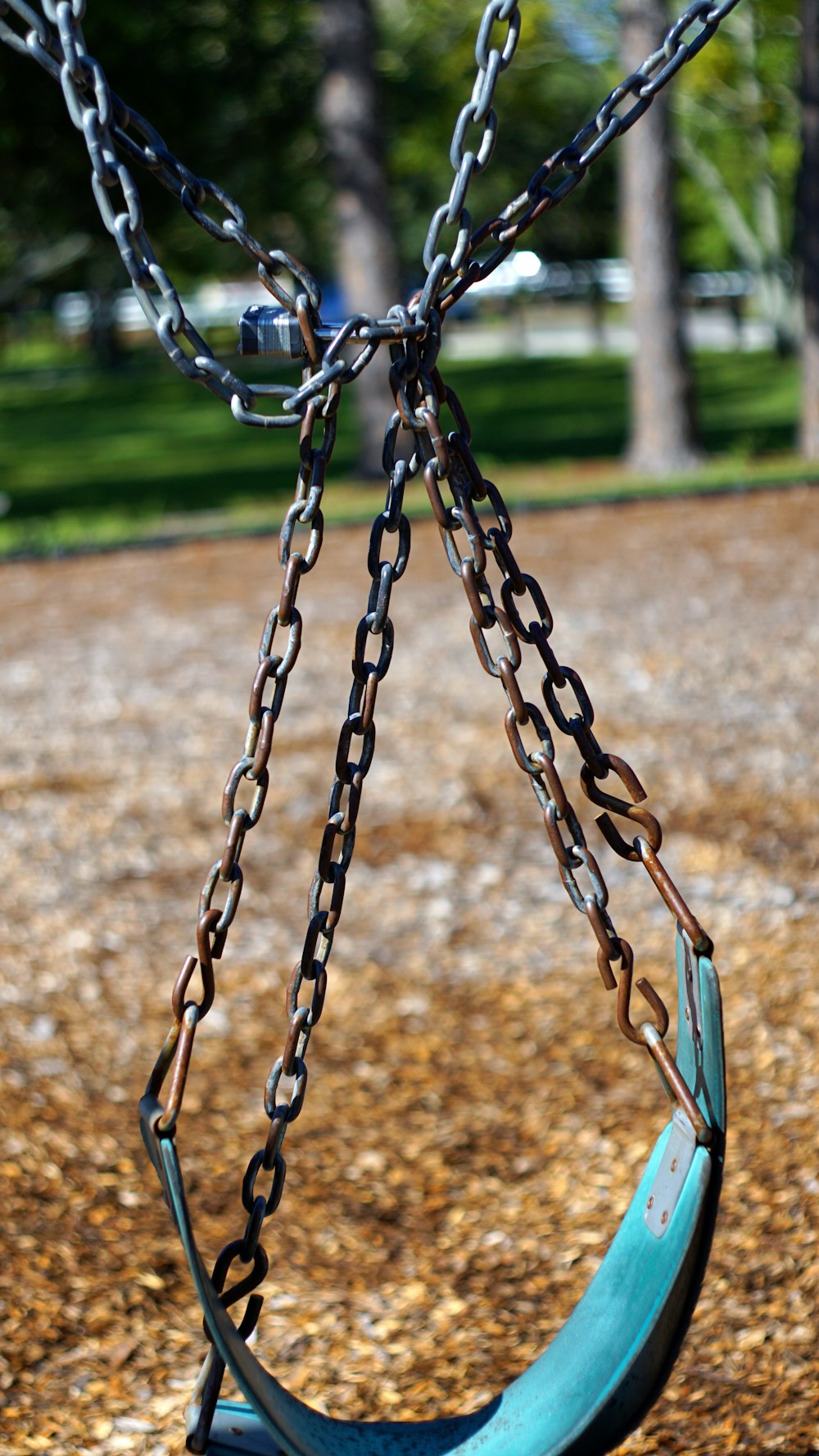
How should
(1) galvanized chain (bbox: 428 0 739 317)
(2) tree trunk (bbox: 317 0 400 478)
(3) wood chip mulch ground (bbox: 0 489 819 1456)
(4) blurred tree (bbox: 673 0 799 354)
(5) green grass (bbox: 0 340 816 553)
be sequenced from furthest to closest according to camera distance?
(4) blurred tree (bbox: 673 0 799 354)
(5) green grass (bbox: 0 340 816 553)
(2) tree trunk (bbox: 317 0 400 478)
(3) wood chip mulch ground (bbox: 0 489 819 1456)
(1) galvanized chain (bbox: 428 0 739 317)

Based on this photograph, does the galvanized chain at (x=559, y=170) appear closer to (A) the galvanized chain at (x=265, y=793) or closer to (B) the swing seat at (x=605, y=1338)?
(A) the galvanized chain at (x=265, y=793)

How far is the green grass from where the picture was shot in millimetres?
12414

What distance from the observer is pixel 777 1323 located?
→ 2.67m

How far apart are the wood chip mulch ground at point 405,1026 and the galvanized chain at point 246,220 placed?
1758mm

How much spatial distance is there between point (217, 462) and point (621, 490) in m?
7.50

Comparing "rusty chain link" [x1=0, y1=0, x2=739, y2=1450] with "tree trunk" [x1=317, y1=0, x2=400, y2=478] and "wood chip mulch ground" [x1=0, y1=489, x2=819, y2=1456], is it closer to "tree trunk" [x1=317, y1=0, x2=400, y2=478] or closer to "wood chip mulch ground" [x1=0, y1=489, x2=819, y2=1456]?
"wood chip mulch ground" [x1=0, y1=489, x2=819, y2=1456]

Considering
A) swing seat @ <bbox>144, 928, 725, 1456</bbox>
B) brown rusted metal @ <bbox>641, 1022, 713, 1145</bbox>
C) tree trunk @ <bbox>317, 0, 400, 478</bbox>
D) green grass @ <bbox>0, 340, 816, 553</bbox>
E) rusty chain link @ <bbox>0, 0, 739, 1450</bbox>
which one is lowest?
green grass @ <bbox>0, 340, 816, 553</bbox>

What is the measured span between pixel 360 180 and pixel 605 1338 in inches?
468

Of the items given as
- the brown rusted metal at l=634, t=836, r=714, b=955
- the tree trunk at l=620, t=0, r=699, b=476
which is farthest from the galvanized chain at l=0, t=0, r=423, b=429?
the tree trunk at l=620, t=0, r=699, b=476

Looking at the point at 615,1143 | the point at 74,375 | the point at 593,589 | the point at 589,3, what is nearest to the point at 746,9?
the point at 589,3

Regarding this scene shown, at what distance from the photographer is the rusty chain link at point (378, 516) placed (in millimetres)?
1832

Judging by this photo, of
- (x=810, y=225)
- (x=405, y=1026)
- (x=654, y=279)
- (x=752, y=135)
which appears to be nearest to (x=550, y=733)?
(x=405, y=1026)

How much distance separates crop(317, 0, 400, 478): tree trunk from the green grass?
1.58 meters

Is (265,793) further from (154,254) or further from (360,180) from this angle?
(360,180)
